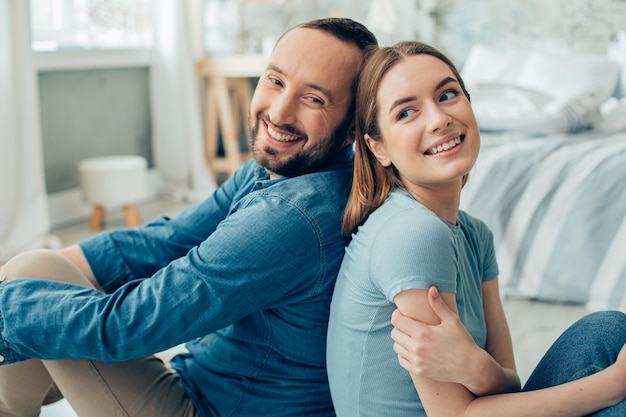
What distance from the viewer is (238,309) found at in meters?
1.03

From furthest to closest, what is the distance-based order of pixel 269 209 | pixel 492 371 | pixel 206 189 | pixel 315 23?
pixel 206 189 < pixel 315 23 < pixel 269 209 < pixel 492 371

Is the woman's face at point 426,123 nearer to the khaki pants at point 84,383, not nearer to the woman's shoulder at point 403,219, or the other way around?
the woman's shoulder at point 403,219

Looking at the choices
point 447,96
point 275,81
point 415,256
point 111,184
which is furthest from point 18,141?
point 415,256

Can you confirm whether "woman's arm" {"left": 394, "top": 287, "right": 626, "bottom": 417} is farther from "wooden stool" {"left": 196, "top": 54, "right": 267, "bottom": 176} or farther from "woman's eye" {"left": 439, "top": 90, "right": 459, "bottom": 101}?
"wooden stool" {"left": 196, "top": 54, "right": 267, "bottom": 176}

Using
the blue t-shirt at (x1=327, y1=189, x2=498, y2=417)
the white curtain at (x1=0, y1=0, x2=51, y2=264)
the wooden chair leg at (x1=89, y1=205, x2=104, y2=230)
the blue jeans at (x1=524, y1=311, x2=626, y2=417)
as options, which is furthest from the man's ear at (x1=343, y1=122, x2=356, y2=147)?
the wooden chair leg at (x1=89, y1=205, x2=104, y2=230)

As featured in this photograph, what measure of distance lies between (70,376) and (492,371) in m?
0.66

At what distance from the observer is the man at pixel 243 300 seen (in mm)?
1014

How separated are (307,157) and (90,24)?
125 inches

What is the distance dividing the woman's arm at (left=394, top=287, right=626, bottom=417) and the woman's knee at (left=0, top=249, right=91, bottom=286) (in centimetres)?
63

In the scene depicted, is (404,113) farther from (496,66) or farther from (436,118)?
(496,66)

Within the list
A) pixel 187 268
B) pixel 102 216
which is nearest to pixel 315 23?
pixel 187 268

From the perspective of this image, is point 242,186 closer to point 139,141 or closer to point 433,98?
point 433,98

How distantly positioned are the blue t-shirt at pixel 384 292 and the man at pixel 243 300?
0.08 meters

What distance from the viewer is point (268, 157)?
1.22 metres
